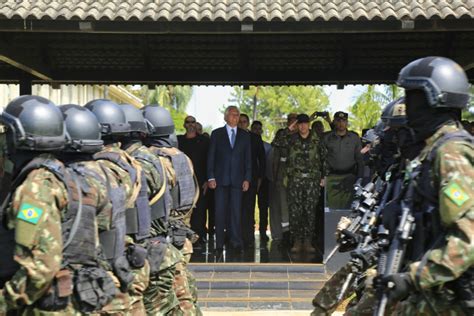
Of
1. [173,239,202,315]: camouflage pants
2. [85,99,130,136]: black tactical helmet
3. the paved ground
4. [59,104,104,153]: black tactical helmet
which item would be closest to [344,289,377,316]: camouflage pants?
[173,239,202,315]: camouflage pants

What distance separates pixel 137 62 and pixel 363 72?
358 cm

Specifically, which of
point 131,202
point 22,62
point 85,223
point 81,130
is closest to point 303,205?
point 22,62

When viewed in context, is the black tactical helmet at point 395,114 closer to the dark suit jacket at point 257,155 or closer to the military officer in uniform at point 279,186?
the military officer in uniform at point 279,186

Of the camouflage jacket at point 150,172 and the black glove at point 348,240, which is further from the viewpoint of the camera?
the camouflage jacket at point 150,172

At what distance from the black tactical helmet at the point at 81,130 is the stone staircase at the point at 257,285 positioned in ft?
15.0

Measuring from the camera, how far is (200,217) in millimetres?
12562

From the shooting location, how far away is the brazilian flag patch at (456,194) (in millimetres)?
3729

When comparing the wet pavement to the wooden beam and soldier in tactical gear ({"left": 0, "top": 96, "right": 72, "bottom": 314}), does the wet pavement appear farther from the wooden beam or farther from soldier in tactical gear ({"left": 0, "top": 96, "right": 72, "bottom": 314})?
soldier in tactical gear ({"left": 0, "top": 96, "right": 72, "bottom": 314})

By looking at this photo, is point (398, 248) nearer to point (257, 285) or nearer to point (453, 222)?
point (453, 222)

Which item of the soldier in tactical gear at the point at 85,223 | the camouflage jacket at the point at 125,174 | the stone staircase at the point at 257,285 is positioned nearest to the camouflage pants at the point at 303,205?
the stone staircase at the point at 257,285

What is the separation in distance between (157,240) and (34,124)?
2402 mm

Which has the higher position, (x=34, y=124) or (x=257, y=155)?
(x=34, y=124)

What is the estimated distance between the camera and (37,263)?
4.11m

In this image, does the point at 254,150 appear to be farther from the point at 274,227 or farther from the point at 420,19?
the point at 420,19
